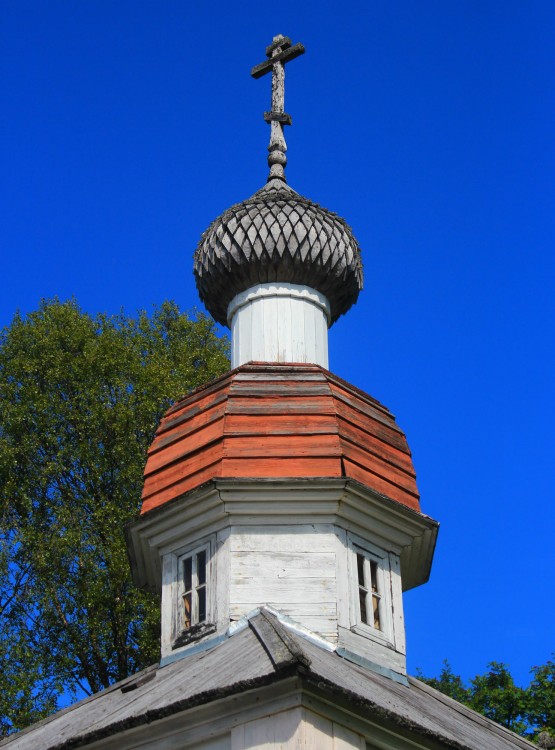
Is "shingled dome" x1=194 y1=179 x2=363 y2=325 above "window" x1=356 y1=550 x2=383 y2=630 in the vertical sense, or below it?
above

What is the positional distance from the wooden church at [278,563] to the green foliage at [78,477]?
6326mm

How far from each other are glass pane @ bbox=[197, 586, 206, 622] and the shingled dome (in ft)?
13.8

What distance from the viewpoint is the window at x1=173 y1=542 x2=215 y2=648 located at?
1090 cm

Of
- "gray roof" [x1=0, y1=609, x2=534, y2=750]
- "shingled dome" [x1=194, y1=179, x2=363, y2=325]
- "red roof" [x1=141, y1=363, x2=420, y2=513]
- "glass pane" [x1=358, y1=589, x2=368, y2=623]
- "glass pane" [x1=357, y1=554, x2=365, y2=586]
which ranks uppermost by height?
"shingled dome" [x1=194, y1=179, x2=363, y2=325]

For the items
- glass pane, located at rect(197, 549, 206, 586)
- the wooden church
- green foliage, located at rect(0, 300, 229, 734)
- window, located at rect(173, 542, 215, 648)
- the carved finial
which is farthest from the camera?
green foliage, located at rect(0, 300, 229, 734)

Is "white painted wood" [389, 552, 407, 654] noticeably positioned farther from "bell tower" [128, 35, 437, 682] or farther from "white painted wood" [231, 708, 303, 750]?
"white painted wood" [231, 708, 303, 750]

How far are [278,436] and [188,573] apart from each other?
5.39 feet

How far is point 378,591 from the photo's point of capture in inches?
450

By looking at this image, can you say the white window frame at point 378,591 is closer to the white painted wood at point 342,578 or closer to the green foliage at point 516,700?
the white painted wood at point 342,578

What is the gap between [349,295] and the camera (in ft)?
47.3

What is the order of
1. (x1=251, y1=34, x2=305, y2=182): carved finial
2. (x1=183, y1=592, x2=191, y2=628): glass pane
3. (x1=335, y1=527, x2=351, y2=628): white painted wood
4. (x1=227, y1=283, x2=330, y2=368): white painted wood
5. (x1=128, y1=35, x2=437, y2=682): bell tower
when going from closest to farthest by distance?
(x1=335, y1=527, x2=351, y2=628): white painted wood
(x1=128, y1=35, x2=437, y2=682): bell tower
(x1=183, y1=592, x2=191, y2=628): glass pane
(x1=227, y1=283, x2=330, y2=368): white painted wood
(x1=251, y1=34, x2=305, y2=182): carved finial

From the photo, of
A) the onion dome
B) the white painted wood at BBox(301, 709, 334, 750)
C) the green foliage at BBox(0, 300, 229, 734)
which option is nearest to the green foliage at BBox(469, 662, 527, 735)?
the green foliage at BBox(0, 300, 229, 734)

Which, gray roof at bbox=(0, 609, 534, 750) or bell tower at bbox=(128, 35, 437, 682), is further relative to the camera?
bell tower at bbox=(128, 35, 437, 682)

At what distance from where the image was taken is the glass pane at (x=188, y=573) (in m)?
11.4
